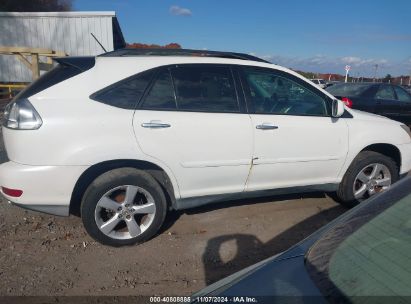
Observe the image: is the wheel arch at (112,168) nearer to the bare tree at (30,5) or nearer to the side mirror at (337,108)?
the side mirror at (337,108)

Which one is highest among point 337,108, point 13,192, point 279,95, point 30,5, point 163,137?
point 30,5

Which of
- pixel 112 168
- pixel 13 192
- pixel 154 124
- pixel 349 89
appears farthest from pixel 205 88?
pixel 349 89

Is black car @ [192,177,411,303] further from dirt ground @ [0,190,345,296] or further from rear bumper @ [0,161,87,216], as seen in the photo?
rear bumper @ [0,161,87,216]

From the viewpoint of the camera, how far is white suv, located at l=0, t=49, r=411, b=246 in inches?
118

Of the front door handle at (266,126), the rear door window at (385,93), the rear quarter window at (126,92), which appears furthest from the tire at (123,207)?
the rear door window at (385,93)

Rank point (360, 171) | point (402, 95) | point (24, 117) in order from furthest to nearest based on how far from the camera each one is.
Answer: point (402, 95)
point (360, 171)
point (24, 117)

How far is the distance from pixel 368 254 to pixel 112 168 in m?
2.41

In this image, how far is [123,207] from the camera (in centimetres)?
326

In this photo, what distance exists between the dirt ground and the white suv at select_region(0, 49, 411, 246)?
0.28m

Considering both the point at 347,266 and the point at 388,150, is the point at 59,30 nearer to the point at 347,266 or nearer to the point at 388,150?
the point at 388,150

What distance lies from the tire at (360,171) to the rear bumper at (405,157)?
0.09 m

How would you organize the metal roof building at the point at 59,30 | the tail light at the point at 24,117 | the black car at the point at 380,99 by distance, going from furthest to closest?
the metal roof building at the point at 59,30, the black car at the point at 380,99, the tail light at the point at 24,117

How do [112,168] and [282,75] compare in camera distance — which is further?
[282,75]

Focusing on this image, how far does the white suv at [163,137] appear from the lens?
2.99m
